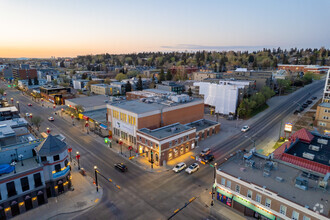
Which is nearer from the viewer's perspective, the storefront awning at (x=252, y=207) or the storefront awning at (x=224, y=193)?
the storefront awning at (x=252, y=207)

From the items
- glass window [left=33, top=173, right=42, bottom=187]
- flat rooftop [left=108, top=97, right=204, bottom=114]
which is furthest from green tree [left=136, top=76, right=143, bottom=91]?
glass window [left=33, top=173, right=42, bottom=187]

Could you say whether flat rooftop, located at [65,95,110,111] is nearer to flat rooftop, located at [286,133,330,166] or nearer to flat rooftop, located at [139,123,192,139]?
flat rooftop, located at [139,123,192,139]

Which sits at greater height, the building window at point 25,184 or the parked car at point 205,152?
the building window at point 25,184

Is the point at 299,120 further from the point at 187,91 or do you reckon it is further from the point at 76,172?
the point at 76,172

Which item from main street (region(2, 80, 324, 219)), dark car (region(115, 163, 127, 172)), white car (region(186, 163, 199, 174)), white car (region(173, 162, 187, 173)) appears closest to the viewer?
main street (region(2, 80, 324, 219))

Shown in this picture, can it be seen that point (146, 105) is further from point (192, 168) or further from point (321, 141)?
point (321, 141)

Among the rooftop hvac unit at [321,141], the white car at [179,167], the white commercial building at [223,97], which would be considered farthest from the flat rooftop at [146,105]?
the rooftop hvac unit at [321,141]

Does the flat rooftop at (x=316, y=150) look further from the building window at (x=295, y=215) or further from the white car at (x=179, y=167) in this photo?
the white car at (x=179, y=167)

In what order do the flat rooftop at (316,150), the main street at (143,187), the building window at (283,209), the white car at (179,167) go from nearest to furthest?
the building window at (283,209) → the main street at (143,187) → the flat rooftop at (316,150) → the white car at (179,167)
